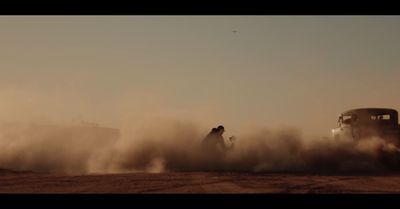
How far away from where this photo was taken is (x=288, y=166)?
21.5 metres

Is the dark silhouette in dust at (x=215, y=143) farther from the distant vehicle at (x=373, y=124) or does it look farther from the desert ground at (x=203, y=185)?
the desert ground at (x=203, y=185)

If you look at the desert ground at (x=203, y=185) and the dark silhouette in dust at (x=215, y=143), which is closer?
the desert ground at (x=203, y=185)

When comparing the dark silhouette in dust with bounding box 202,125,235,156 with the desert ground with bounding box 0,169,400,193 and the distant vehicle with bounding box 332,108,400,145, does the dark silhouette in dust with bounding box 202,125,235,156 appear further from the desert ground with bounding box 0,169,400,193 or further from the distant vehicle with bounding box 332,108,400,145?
the desert ground with bounding box 0,169,400,193

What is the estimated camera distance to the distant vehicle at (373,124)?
71.7 ft

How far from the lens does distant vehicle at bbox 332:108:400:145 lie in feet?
71.7

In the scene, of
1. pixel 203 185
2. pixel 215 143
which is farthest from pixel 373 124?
pixel 203 185

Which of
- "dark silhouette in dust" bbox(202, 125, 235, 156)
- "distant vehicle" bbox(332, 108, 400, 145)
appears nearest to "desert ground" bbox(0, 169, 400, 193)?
"distant vehicle" bbox(332, 108, 400, 145)

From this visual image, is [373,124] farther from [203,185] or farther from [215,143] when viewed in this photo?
[203,185]

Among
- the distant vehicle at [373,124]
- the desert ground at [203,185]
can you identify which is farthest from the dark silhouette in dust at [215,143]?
the desert ground at [203,185]

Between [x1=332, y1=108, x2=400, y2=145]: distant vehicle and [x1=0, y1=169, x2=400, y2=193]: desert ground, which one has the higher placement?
[x1=332, y1=108, x2=400, y2=145]: distant vehicle

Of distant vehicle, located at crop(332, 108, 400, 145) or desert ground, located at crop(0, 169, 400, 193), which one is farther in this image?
distant vehicle, located at crop(332, 108, 400, 145)

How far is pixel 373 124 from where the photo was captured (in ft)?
72.6
